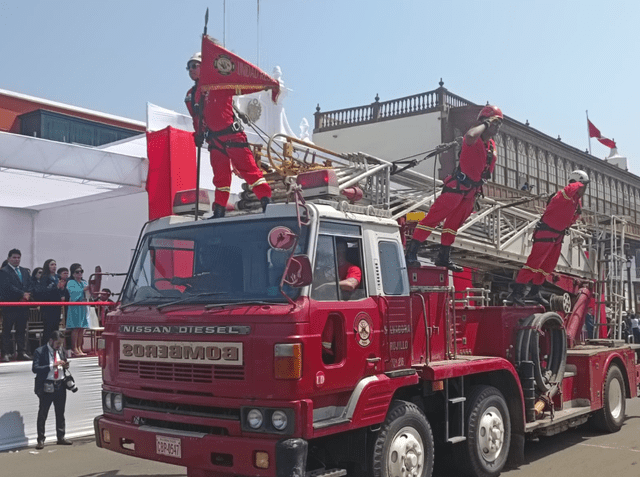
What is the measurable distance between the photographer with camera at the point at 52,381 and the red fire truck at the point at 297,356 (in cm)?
340

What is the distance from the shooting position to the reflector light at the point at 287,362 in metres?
4.51

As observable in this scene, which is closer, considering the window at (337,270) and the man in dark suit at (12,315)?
the window at (337,270)

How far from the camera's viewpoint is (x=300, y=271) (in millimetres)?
4539

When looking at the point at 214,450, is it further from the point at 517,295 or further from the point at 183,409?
the point at 517,295

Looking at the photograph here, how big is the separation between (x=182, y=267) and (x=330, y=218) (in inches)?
50.7

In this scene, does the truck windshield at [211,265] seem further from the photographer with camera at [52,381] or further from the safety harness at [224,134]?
the photographer with camera at [52,381]

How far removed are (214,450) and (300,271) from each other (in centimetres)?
134

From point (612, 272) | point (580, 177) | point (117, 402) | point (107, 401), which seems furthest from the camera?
point (612, 272)

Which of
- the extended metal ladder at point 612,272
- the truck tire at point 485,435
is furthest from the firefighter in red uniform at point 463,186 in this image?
the extended metal ladder at point 612,272

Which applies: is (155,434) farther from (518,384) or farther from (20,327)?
(20,327)

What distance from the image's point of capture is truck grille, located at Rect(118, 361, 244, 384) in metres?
4.71

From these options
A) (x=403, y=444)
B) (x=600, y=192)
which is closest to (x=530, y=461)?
(x=403, y=444)

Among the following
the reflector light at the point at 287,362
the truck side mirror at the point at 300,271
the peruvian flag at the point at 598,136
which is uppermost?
the peruvian flag at the point at 598,136

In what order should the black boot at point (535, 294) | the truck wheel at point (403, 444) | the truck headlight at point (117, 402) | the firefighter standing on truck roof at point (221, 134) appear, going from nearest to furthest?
the truck wheel at point (403, 444), the truck headlight at point (117, 402), the firefighter standing on truck roof at point (221, 134), the black boot at point (535, 294)
